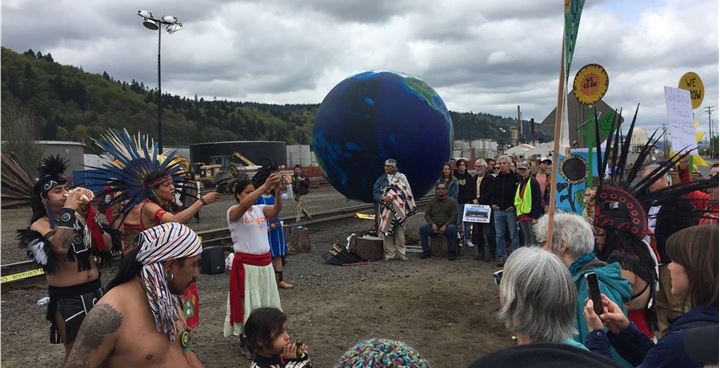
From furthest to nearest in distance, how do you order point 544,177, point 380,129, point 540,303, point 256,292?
point 544,177, point 380,129, point 256,292, point 540,303

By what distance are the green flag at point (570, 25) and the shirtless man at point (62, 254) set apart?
3.61m

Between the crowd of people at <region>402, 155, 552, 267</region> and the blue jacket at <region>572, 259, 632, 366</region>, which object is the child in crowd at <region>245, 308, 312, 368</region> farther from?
the crowd of people at <region>402, 155, 552, 267</region>

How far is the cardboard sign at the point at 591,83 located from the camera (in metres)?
8.39

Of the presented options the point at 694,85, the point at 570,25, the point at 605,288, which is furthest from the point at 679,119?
the point at 605,288

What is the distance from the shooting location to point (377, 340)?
1.51m

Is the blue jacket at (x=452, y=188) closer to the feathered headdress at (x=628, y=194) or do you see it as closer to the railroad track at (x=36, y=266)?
the railroad track at (x=36, y=266)

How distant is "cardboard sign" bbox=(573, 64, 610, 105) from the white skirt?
21.4ft

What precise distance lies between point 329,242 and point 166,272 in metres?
9.16

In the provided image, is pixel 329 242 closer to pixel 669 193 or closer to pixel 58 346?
pixel 58 346

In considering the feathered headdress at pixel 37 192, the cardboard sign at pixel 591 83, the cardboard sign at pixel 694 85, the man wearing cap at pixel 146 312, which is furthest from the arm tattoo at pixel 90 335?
the cardboard sign at pixel 591 83

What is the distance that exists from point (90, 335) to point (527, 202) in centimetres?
762

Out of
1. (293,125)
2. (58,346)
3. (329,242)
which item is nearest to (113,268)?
(58,346)

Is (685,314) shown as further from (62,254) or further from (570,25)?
(62,254)

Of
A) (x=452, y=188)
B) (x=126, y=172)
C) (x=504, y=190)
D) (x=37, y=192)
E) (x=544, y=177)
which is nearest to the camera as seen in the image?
(x=37, y=192)
